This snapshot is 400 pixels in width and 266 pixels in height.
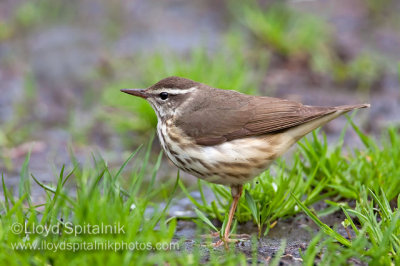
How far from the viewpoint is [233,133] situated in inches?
219

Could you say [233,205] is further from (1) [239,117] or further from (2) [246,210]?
(1) [239,117]

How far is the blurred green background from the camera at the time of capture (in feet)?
28.5

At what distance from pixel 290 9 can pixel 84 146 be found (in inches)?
214

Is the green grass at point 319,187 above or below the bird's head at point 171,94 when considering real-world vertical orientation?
below

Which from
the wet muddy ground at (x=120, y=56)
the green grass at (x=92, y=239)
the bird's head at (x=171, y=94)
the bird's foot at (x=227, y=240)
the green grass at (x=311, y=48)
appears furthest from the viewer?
the green grass at (x=311, y=48)

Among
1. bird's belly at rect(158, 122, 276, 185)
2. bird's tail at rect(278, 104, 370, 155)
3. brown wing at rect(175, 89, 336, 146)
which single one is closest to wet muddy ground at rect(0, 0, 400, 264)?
bird's belly at rect(158, 122, 276, 185)

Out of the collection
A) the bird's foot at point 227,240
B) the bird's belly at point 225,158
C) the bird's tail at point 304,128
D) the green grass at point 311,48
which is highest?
the green grass at point 311,48

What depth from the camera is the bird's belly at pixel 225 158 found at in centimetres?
534

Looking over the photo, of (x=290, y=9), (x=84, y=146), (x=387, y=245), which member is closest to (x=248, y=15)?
(x=290, y=9)

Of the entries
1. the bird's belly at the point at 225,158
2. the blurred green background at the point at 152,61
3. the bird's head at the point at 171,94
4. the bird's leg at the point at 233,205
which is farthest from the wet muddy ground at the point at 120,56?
the bird's head at the point at 171,94

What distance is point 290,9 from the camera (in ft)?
38.7

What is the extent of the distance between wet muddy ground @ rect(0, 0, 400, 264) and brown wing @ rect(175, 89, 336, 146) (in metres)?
0.98

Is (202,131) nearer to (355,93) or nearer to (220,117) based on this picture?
(220,117)

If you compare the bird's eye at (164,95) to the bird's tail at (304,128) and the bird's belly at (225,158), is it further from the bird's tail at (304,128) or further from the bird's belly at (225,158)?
the bird's tail at (304,128)
